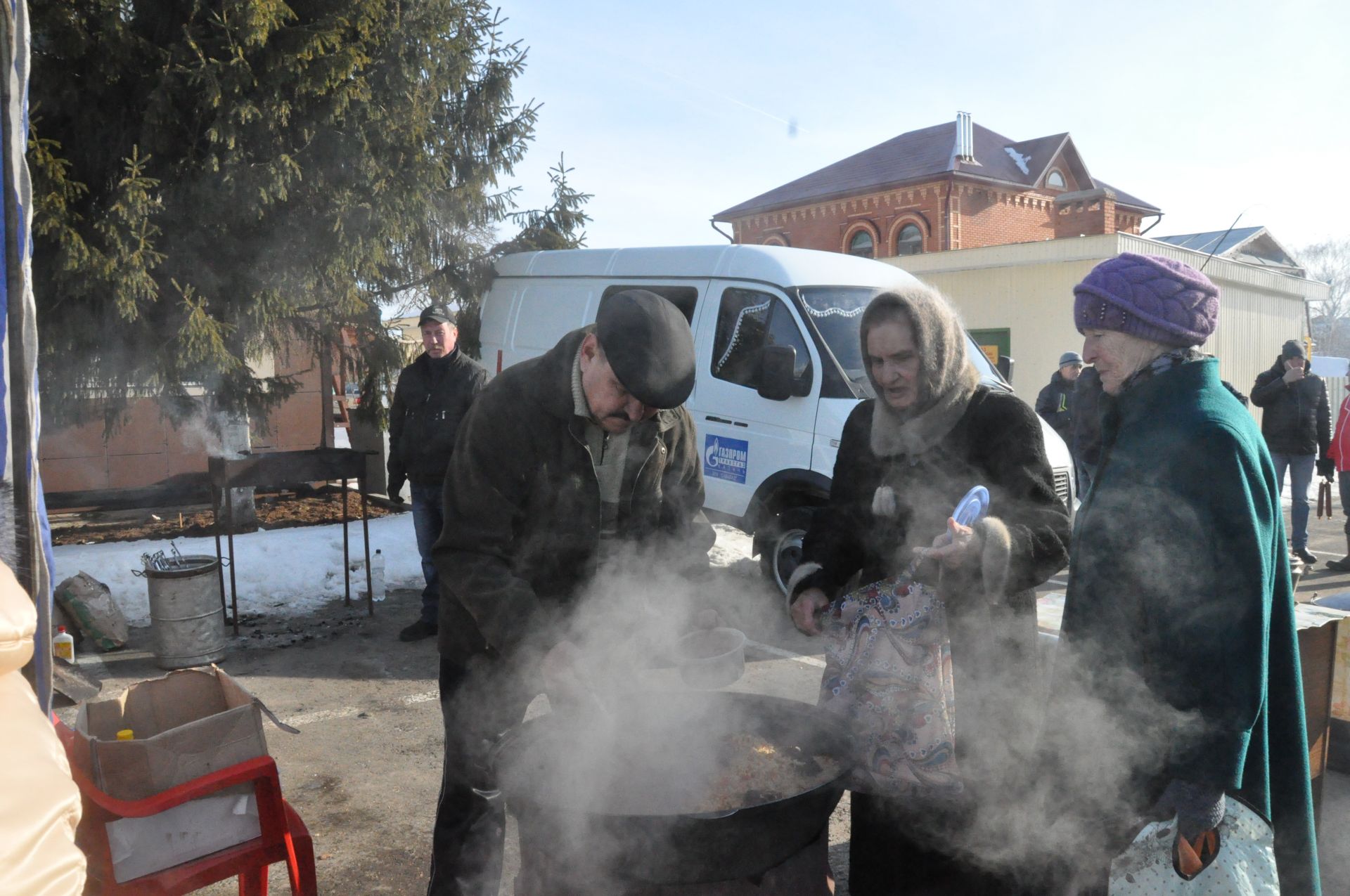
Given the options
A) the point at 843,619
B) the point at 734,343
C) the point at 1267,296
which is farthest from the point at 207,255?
the point at 1267,296

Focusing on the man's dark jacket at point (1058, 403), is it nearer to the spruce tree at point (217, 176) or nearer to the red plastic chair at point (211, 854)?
the spruce tree at point (217, 176)

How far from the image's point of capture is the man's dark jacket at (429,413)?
19.3 feet

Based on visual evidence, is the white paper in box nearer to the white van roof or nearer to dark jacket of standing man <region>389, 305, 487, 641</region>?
dark jacket of standing man <region>389, 305, 487, 641</region>

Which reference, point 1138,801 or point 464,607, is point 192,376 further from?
point 1138,801

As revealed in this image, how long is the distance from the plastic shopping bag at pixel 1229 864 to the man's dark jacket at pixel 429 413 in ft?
15.5

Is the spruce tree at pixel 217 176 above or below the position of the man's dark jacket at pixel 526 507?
above

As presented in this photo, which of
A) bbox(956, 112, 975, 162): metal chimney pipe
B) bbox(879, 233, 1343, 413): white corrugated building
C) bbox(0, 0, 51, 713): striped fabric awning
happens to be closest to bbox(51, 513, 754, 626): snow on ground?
bbox(0, 0, 51, 713): striped fabric awning

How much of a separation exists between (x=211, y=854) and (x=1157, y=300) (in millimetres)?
2802

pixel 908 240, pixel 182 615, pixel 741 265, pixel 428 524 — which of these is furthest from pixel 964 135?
pixel 182 615

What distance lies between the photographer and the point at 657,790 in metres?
2.35

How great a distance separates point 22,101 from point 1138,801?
349 centimetres

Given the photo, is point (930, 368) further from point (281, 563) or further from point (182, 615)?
point (281, 563)

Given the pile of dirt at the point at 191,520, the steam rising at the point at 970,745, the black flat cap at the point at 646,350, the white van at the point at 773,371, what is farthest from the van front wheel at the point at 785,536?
the black flat cap at the point at 646,350

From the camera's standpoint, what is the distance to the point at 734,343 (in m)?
6.46
